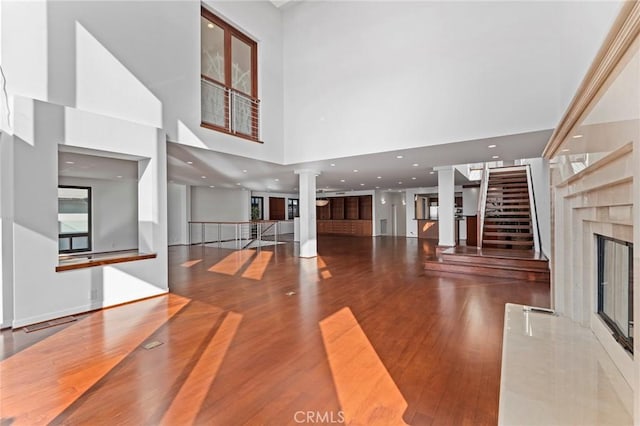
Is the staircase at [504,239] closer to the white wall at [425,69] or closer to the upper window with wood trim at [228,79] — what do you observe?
the white wall at [425,69]

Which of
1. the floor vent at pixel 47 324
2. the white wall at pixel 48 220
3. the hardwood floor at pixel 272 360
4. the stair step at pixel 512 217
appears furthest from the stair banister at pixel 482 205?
the floor vent at pixel 47 324

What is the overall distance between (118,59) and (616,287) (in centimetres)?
615

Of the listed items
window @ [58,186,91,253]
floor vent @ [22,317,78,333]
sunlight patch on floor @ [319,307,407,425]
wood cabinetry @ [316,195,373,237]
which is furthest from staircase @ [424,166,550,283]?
window @ [58,186,91,253]

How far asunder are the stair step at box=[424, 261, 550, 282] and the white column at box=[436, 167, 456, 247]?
1971 mm

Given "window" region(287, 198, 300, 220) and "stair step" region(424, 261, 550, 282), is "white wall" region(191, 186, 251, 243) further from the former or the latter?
"stair step" region(424, 261, 550, 282)

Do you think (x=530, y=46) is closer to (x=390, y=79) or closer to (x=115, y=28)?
(x=390, y=79)

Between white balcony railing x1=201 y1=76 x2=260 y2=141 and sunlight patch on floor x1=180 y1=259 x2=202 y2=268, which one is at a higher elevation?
white balcony railing x1=201 y1=76 x2=260 y2=141

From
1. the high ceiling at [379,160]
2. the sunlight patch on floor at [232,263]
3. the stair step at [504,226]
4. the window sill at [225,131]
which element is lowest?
the sunlight patch on floor at [232,263]

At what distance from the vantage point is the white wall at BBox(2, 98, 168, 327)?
3.48 m

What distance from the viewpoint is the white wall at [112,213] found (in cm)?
965

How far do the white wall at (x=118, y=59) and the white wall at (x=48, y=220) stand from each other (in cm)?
26

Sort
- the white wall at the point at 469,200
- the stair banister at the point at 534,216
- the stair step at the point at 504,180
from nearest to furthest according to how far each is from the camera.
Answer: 1. the stair banister at the point at 534,216
2. the stair step at the point at 504,180
3. the white wall at the point at 469,200

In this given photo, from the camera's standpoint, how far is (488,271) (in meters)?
6.18

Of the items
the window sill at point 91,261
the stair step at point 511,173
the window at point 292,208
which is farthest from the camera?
the window at point 292,208
